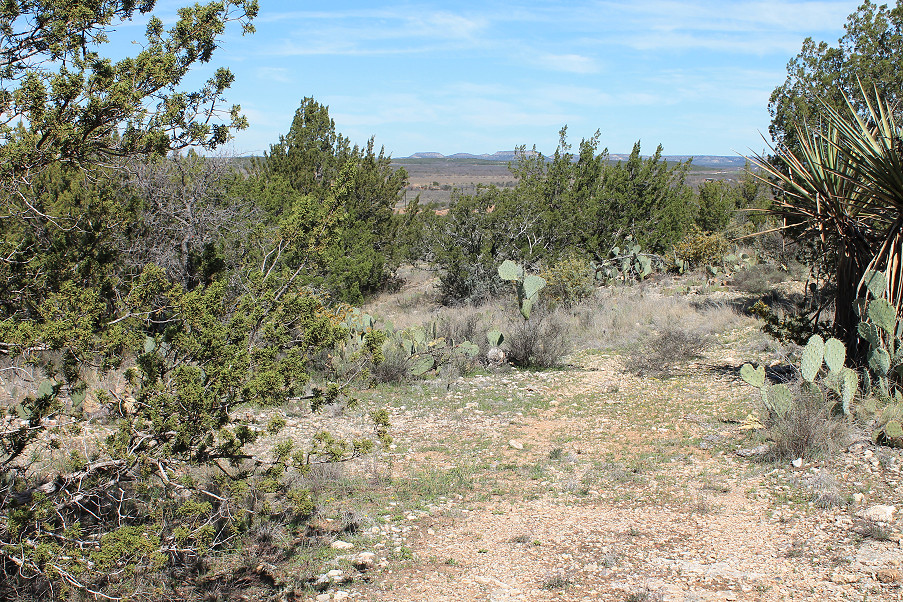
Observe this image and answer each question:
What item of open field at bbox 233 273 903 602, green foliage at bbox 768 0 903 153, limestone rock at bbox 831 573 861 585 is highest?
green foliage at bbox 768 0 903 153

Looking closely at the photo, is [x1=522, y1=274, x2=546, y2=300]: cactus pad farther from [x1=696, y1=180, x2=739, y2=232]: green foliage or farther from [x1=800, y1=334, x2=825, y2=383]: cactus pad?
[x1=696, y1=180, x2=739, y2=232]: green foliage

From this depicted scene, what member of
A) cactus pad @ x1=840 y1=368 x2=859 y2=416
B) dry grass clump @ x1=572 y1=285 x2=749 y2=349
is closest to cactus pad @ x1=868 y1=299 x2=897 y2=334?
cactus pad @ x1=840 y1=368 x2=859 y2=416

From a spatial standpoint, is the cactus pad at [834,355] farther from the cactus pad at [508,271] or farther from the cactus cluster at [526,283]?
the cactus pad at [508,271]

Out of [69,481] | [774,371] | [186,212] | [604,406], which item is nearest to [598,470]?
[604,406]

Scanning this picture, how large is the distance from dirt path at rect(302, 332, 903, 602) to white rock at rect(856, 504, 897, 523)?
0.07 m

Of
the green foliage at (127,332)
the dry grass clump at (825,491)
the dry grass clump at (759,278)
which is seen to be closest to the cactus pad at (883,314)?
the dry grass clump at (825,491)

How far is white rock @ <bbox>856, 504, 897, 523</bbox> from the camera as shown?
444cm

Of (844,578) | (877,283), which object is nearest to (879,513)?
(844,578)

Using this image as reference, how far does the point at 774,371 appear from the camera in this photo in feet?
26.3

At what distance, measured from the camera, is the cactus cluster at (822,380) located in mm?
5941

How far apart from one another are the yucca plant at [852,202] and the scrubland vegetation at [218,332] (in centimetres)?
3

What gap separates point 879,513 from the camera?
14.7 ft

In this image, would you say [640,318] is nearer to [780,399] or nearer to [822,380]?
[822,380]

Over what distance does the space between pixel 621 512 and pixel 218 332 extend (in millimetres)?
3200
